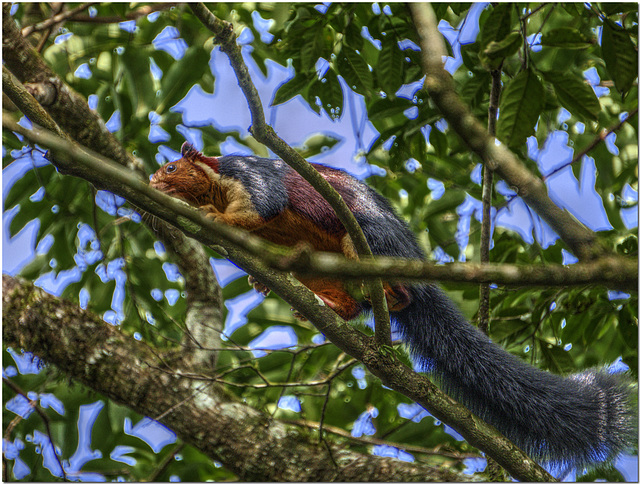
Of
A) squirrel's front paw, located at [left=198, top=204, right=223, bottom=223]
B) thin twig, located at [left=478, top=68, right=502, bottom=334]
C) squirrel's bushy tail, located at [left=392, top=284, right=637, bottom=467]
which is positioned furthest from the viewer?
squirrel's front paw, located at [left=198, top=204, right=223, bottom=223]

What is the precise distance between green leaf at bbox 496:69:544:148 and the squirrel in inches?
35.2

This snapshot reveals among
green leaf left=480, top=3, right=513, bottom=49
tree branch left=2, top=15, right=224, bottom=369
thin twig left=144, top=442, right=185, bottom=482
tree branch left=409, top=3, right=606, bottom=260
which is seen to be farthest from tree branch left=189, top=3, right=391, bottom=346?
thin twig left=144, top=442, right=185, bottom=482

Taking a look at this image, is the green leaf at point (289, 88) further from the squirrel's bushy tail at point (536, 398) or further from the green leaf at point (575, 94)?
the squirrel's bushy tail at point (536, 398)

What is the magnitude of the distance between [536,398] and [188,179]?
188cm

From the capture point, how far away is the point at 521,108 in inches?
77.4

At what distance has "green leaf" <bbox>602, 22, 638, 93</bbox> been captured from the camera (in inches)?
82.2

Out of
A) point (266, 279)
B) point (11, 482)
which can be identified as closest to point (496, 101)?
point (266, 279)

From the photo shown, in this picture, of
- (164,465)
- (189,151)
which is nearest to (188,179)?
(189,151)

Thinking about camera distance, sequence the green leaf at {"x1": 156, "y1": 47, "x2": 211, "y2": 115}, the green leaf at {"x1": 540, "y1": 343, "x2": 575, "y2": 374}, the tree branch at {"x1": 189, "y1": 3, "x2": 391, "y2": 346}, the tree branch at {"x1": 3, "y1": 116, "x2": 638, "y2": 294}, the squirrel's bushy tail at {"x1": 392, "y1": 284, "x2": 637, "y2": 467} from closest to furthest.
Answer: the tree branch at {"x1": 3, "y1": 116, "x2": 638, "y2": 294} → the tree branch at {"x1": 189, "y1": 3, "x2": 391, "y2": 346} → the squirrel's bushy tail at {"x1": 392, "y1": 284, "x2": 637, "y2": 467} → the green leaf at {"x1": 540, "y1": 343, "x2": 575, "y2": 374} → the green leaf at {"x1": 156, "y1": 47, "x2": 211, "y2": 115}

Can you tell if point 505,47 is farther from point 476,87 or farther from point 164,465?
point 164,465

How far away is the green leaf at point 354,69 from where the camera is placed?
8.92ft

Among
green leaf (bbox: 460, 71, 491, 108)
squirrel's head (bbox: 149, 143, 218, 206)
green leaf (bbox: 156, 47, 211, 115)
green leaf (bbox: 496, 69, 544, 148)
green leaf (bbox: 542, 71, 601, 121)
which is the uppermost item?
green leaf (bbox: 156, 47, 211, 115)

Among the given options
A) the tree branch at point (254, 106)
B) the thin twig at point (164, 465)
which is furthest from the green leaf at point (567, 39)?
the thin twig at point (164, 465)

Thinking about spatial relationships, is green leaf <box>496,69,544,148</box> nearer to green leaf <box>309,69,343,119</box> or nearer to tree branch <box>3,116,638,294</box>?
tree branch <box>3,116,638,294</box>
